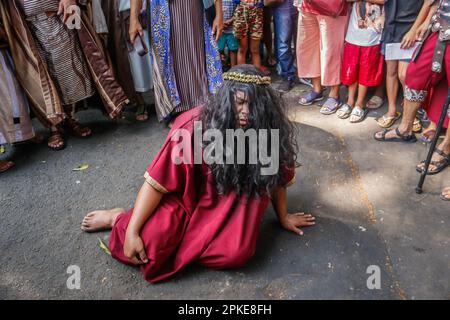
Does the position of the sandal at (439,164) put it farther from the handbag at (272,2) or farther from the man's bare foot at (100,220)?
the man's bare foot at (100,220)

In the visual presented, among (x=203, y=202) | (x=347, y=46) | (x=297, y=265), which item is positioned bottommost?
(x=297, y=265)

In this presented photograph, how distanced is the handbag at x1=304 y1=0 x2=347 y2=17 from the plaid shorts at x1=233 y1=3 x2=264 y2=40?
76 centimetres

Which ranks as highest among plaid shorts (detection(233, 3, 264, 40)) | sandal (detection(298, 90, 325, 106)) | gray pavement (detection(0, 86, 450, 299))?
plaid shorts (detection(233, 3, 264, 40))

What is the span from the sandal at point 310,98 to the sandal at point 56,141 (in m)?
2.49

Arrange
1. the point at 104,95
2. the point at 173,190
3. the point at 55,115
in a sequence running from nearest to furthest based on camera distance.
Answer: the point at 173,190 → the point at 55,115 → the point at 104,95

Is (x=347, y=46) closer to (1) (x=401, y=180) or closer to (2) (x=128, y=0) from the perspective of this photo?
(1) (x=401, y=180)

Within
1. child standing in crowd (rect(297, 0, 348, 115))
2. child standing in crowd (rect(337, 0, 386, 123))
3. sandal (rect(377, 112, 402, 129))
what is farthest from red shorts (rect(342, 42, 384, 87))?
sandal (rect(377, 112, 402, 129))

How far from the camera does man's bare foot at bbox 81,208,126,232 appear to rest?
2.71 m

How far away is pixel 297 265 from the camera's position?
8.03 feet

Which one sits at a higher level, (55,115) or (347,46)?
(347,46)

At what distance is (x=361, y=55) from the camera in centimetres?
382

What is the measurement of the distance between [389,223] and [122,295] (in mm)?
1810

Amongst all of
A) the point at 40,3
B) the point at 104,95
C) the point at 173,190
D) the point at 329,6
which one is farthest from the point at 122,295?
the point at 329,6

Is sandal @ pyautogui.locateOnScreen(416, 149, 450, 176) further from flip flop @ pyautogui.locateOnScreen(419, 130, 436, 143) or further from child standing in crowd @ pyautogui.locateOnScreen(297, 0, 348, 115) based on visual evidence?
child standing in crowd @ pyautogui.locateOnScreen(297, 0, 348, 115)
